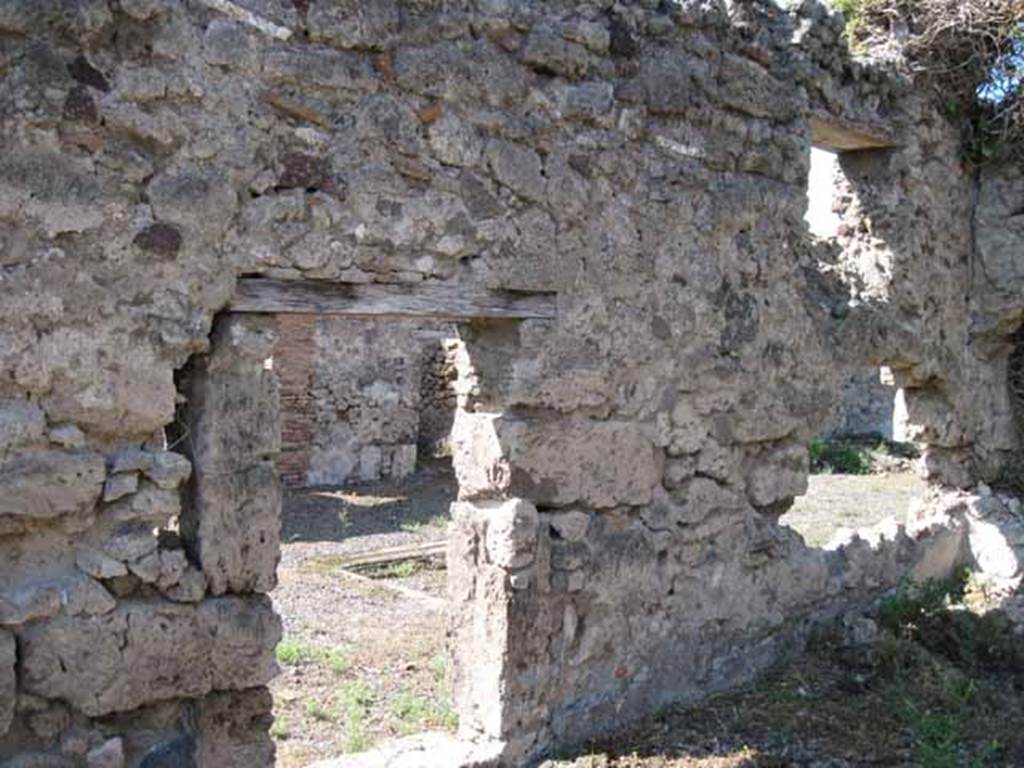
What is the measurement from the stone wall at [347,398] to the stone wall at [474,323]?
23.7ft

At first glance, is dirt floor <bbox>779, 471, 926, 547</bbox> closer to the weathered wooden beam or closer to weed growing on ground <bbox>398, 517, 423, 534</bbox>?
the weathered wooden beam

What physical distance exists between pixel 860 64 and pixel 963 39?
1045mm

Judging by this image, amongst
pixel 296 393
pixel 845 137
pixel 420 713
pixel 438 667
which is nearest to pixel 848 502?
pixel 296 393

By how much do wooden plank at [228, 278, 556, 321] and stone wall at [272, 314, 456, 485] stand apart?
8.13 meters

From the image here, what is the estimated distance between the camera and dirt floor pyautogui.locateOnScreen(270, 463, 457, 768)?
16.1 feet

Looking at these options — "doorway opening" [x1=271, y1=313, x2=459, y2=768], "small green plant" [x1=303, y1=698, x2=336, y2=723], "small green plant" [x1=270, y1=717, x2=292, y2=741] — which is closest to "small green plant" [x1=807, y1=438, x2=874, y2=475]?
"doorway opening" [x1=271, y1=313, x2=459, y2=768]

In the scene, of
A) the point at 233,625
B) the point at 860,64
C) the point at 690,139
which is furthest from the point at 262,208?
the point at 860,64

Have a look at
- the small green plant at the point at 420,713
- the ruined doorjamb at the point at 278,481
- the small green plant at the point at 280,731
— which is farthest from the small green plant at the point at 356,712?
the ruined doorjamb at the point at 278,481

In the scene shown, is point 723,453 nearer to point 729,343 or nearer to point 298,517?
point 729,343

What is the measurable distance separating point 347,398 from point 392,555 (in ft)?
14.4

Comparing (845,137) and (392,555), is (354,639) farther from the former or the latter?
(845,137)

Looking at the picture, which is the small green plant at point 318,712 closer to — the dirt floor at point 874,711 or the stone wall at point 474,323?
the stone wall at point 474,323

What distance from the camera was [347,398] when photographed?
12.7 meters

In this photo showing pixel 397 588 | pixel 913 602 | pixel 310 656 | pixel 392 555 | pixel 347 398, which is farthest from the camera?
pixel 347 398
